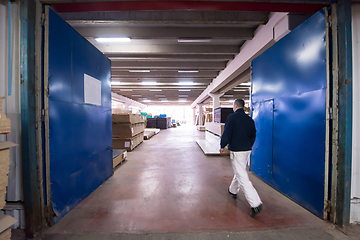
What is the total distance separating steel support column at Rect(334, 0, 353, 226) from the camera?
2.22m

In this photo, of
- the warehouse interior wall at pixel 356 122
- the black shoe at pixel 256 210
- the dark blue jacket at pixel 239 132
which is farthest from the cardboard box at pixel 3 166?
the warehouse interior wall at pixel 356 122

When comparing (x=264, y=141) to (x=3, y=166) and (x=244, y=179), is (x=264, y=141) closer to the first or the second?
(x=244, y=179)

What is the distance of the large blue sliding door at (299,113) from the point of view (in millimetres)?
2432

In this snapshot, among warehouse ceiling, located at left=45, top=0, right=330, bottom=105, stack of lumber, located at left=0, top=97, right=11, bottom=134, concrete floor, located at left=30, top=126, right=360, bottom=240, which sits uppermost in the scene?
warehouse ceiling, located at left=45, top=0, right=330, bottom=105

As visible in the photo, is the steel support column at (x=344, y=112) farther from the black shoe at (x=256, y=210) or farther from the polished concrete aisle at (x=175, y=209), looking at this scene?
the black shoe at (x=256, y=210)

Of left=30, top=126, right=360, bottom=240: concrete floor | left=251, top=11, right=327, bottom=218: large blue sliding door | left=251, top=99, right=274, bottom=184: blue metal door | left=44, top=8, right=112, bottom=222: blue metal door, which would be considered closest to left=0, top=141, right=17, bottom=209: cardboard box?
left=44, top=8, right=112, bottom=222: blue metal door

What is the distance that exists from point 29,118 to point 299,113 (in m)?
4.15

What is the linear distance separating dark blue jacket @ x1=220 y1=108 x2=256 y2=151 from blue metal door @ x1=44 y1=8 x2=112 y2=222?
102 inches

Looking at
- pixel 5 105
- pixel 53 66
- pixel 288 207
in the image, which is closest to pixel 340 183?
pixel 288 207

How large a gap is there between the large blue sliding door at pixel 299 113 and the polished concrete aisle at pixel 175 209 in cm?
37

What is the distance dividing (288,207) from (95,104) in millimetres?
4185

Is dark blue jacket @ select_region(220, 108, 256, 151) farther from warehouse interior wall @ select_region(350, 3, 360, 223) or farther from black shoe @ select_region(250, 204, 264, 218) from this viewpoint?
warehouse interior wall @ select_region(350, 3, 360, 223)

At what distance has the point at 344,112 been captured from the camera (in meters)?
2.22

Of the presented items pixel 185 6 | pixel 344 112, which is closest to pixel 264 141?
pixel 344 112
